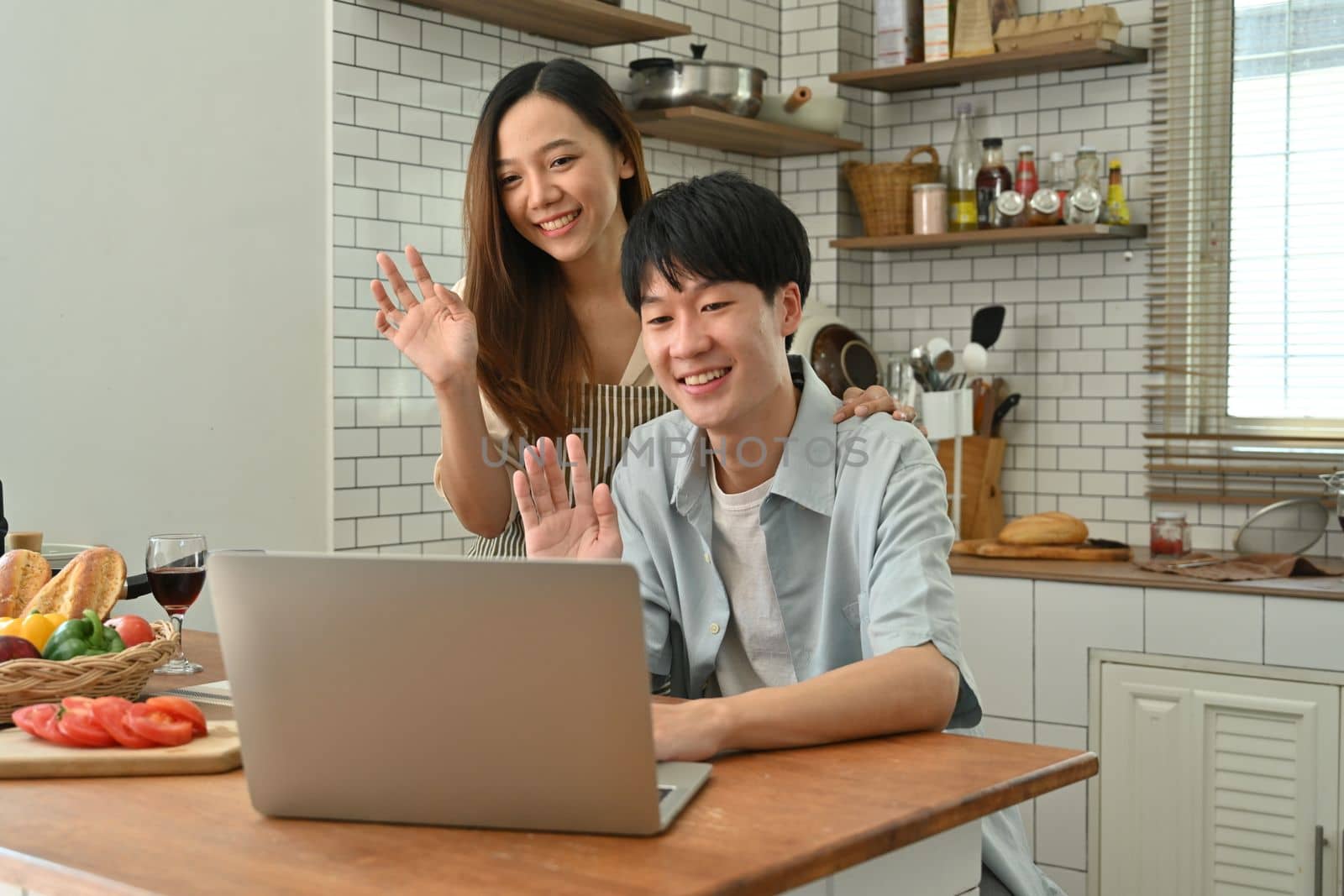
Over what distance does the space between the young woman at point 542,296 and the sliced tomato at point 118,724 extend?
0.97 meters

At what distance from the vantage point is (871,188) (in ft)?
14.5

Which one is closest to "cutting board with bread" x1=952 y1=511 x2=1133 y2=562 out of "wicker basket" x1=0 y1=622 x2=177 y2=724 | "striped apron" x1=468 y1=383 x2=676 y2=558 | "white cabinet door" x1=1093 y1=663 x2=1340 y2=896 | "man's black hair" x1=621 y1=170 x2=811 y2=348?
"white cabinet door" x1=1093 y1=663 x2=1340 y2=896

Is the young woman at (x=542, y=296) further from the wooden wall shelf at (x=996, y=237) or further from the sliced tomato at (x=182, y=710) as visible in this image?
the wooden wall shelf at (x=996, y=237)

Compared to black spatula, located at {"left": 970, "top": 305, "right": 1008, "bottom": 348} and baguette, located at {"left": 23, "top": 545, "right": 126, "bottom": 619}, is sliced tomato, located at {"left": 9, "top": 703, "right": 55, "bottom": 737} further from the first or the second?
black spatula, located at {"left": 970, "top": 305, "right": 1008, "bottom": 348}

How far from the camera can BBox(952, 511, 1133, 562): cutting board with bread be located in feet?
12.2

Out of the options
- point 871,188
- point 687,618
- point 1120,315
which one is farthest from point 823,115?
point 687,618

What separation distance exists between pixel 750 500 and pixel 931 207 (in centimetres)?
258

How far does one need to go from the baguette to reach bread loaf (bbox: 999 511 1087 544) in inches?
96.5

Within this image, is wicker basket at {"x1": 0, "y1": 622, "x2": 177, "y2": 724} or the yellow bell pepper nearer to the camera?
wicker basket at {"x1": 0, "y1": 622, "x2": 177, "y2": 724}

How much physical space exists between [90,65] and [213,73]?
27 cm

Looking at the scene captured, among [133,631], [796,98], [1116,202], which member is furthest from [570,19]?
[133,631]

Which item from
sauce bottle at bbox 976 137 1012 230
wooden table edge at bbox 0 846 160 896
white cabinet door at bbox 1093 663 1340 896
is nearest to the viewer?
wooden table edge at bbox 0 846 160 896

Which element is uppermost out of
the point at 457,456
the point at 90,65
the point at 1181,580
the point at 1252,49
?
the point at 1252,49

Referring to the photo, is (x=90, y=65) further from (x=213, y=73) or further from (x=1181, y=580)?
(x=1181, y=580)
